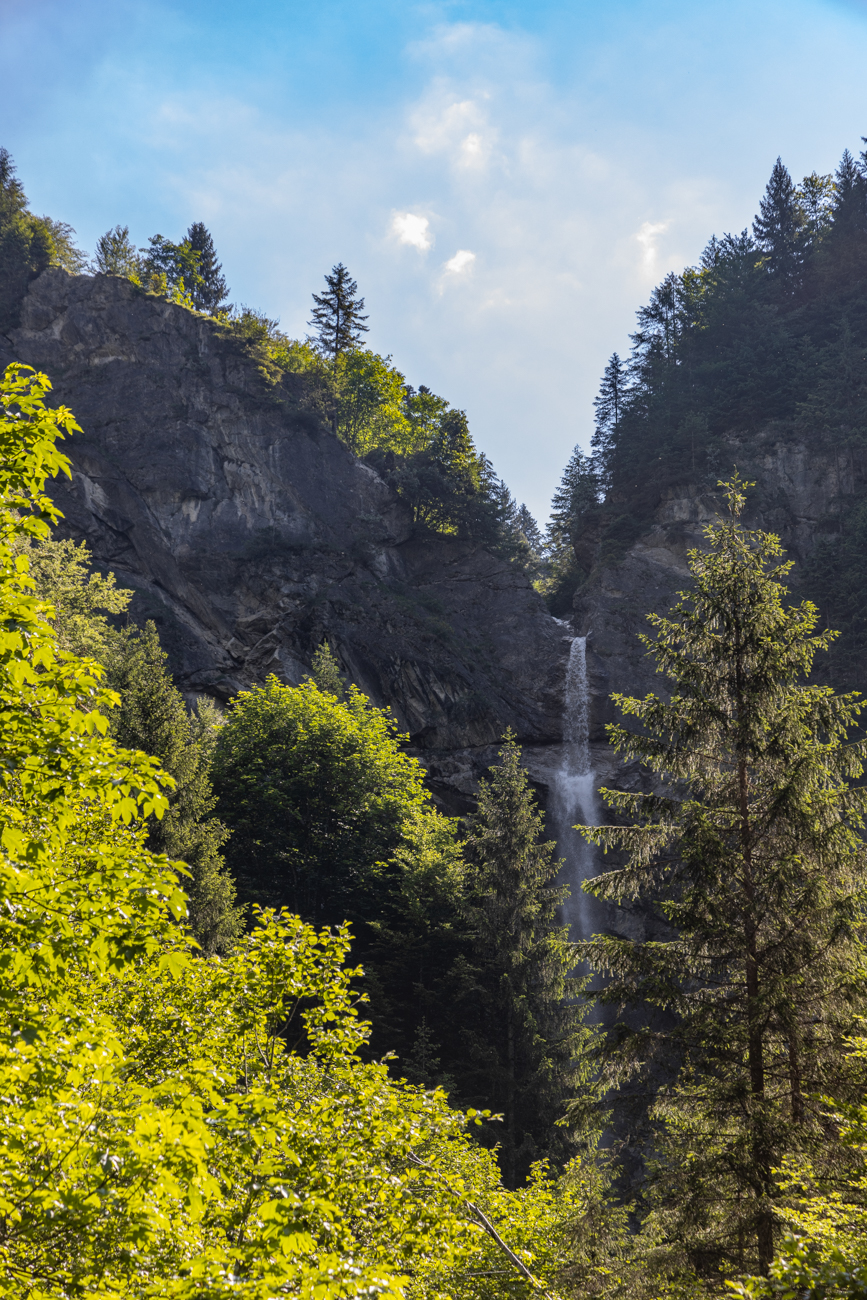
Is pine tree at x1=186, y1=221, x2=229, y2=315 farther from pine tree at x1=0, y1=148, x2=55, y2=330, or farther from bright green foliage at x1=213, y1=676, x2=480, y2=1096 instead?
bright green foliage at x1=213, y1=676, x2=480, y2=1096

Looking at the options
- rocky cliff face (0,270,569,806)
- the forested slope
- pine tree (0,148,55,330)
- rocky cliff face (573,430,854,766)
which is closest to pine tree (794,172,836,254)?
the forested slope

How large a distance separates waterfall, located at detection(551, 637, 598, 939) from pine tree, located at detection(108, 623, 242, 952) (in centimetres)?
1733

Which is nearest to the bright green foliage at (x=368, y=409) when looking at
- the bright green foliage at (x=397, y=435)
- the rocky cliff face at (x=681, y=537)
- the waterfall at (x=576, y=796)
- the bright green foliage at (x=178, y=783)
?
the bright green foliage at (x=397, y=435)

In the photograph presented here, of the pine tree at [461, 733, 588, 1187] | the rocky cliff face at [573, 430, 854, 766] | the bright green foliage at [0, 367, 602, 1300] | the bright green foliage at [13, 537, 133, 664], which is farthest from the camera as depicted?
the rocky cliff face at [573, 430, 854, 766]

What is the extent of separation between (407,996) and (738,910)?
13.2 m

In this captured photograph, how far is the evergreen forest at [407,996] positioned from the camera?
4.48 meters

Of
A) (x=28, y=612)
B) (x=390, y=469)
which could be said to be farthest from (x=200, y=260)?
(x=28, y=612)

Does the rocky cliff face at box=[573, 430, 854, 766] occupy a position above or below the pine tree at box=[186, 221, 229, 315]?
below

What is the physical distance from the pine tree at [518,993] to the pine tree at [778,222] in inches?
2070

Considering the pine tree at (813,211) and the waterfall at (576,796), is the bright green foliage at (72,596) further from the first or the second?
the pine tree at (813,211)

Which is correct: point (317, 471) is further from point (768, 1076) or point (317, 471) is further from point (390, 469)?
point (768, 1076)

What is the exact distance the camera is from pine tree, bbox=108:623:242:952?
1605 cm

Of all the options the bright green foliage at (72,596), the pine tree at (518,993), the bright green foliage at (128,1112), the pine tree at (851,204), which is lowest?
the pine tree at (518,993)

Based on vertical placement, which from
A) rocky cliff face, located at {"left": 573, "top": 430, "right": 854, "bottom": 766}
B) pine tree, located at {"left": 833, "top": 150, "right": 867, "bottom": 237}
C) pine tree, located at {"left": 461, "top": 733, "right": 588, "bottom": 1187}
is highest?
pine tree, located at {"left": 833, "top": 150, "right": 867, "bottom": 237}
